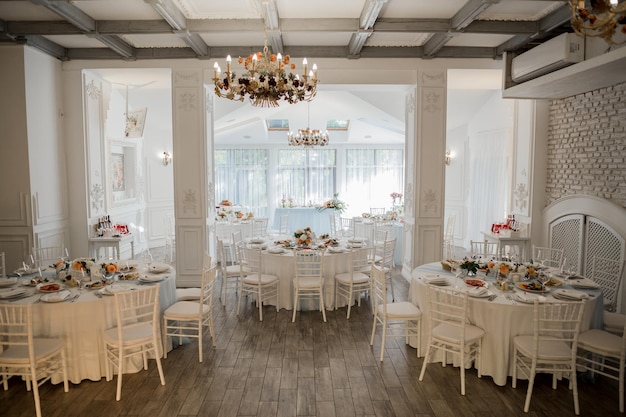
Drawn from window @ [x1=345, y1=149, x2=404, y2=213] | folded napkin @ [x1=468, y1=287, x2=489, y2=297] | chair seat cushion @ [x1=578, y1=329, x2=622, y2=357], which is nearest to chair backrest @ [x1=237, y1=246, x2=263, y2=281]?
folded napkin @ [x1=468, y1=287, x2=489, y2=297]

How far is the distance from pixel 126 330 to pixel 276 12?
14.9 feet

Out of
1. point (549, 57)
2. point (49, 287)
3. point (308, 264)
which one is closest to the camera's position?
point (49, 287)

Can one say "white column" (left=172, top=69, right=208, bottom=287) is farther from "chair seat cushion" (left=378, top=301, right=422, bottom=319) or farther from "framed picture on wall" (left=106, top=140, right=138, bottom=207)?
"chair seat cushion" (left=378, top=301, right=422, bottom=319)

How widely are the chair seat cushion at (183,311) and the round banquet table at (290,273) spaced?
1801 millimetres

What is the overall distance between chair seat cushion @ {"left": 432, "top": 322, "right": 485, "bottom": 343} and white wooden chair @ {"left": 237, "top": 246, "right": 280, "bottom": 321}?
2793 mm

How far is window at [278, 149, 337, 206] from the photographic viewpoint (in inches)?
630

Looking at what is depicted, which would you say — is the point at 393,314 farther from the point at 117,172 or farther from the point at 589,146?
the point at 117,172

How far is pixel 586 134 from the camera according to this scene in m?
7.07

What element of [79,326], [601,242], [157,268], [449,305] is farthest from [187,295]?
[601,242]

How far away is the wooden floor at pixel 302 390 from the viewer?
161 inches

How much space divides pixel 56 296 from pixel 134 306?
819 millimetres

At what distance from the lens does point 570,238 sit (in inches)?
289

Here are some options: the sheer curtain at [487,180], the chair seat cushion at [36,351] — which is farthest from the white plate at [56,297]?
the sheer curtain at [487,180]

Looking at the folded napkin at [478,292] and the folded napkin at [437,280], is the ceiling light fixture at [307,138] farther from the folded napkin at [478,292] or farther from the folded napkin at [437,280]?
the folded napkin at [478,292]
